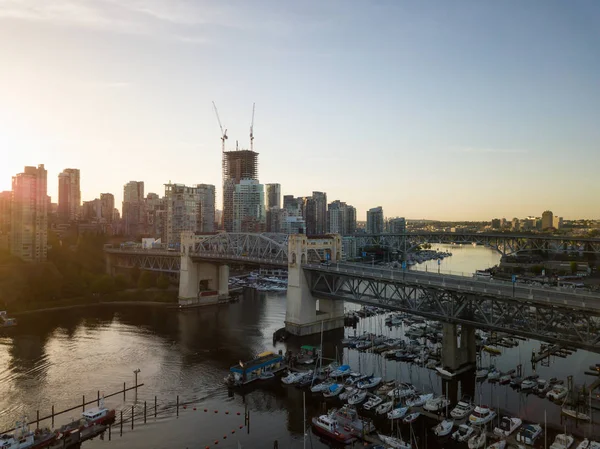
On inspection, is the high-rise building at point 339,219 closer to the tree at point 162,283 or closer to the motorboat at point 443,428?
the tree at point 162,283

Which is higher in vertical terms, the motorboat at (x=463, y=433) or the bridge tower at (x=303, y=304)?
the bridge tower at (x=303, y=304)

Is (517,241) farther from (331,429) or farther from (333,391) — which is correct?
(331,429)

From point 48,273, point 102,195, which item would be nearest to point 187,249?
point 48,273

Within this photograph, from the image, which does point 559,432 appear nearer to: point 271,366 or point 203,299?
point 271,366

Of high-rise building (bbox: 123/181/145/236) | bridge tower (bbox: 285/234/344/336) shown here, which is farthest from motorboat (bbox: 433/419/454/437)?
high-rise building (bbox: 123/181/145/236)

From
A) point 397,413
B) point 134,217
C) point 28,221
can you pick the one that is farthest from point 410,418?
point 134,217

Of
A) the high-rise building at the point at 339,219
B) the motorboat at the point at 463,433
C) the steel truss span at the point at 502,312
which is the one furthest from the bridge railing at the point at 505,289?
the high-rise building at the point at 339,219

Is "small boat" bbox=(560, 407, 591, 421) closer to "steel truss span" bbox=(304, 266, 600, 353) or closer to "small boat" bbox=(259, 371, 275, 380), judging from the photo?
"steel truss span" bbox=(304, 266, 600, 353)
